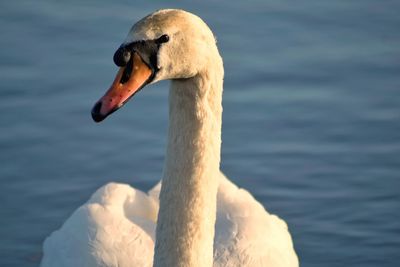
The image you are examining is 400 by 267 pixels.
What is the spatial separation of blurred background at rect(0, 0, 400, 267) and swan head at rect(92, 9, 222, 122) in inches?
148

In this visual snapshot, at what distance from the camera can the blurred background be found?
406 inches

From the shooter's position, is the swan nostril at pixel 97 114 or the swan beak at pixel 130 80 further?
the swan beak at pixel 130 80

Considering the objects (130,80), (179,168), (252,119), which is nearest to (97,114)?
(130,80)

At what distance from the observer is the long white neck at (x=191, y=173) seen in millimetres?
6648

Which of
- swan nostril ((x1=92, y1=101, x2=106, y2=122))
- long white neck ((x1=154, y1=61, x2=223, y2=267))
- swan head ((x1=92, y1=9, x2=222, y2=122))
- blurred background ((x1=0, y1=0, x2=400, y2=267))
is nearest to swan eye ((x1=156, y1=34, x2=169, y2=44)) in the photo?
swan head ((x1=92, y1=9, x2=222, y2=122))

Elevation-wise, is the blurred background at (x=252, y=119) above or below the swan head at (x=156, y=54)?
below

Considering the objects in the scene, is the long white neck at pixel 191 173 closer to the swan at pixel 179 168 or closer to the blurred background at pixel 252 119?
the swan at pixel 179 168

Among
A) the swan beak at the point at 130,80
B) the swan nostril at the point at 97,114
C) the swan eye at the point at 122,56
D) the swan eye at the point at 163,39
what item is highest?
the swan eye at the point at 163,39

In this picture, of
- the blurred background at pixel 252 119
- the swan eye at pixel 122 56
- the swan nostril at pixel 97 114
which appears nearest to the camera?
the swan nostril at pixel 97 114

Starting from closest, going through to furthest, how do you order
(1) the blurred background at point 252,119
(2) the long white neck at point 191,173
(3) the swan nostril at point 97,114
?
(3) the swan nostril at point 97,114
(2) the long white neck at point 191,173
(1) the blurred background at point 252,119

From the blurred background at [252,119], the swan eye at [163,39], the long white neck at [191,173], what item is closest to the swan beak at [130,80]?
the swan eye at [163,39]

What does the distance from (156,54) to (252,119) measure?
492cm

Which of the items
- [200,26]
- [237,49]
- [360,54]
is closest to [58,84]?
[237,49]

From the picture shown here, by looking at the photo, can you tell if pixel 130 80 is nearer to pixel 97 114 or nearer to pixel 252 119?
pixel 97 114
